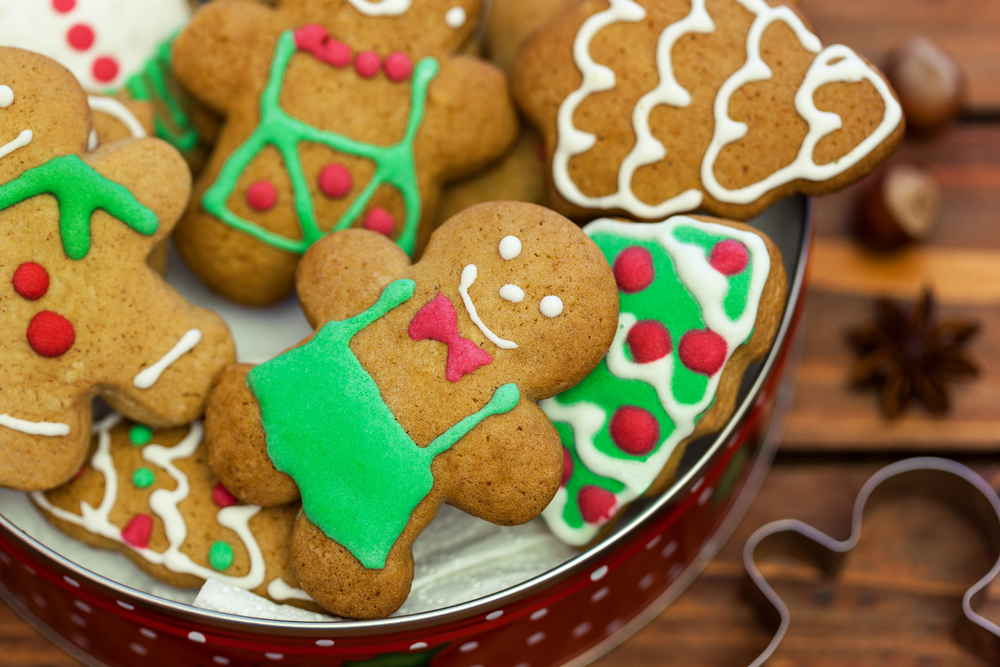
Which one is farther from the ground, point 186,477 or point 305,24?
point 305,24

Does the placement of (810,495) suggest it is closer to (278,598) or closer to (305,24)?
(278,598)

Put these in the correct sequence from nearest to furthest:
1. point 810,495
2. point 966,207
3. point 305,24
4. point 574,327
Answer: point 574,327 < point 305,24 < point 810,495 < point 966,207

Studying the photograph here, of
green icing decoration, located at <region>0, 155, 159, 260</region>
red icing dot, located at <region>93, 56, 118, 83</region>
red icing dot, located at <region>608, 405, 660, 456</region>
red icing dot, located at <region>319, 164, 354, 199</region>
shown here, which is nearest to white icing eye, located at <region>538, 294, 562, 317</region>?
→ red icing dot, located at <region>608, 405, 660, 456</region>

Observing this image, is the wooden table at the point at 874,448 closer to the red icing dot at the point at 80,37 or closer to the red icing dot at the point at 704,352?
the red icing dot at the point at 704,352

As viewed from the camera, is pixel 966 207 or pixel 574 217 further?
pixel 966 207

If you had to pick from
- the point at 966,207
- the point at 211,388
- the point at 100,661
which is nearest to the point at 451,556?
the point at 211,388

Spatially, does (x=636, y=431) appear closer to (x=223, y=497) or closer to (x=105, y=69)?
(x=223, y=497)
